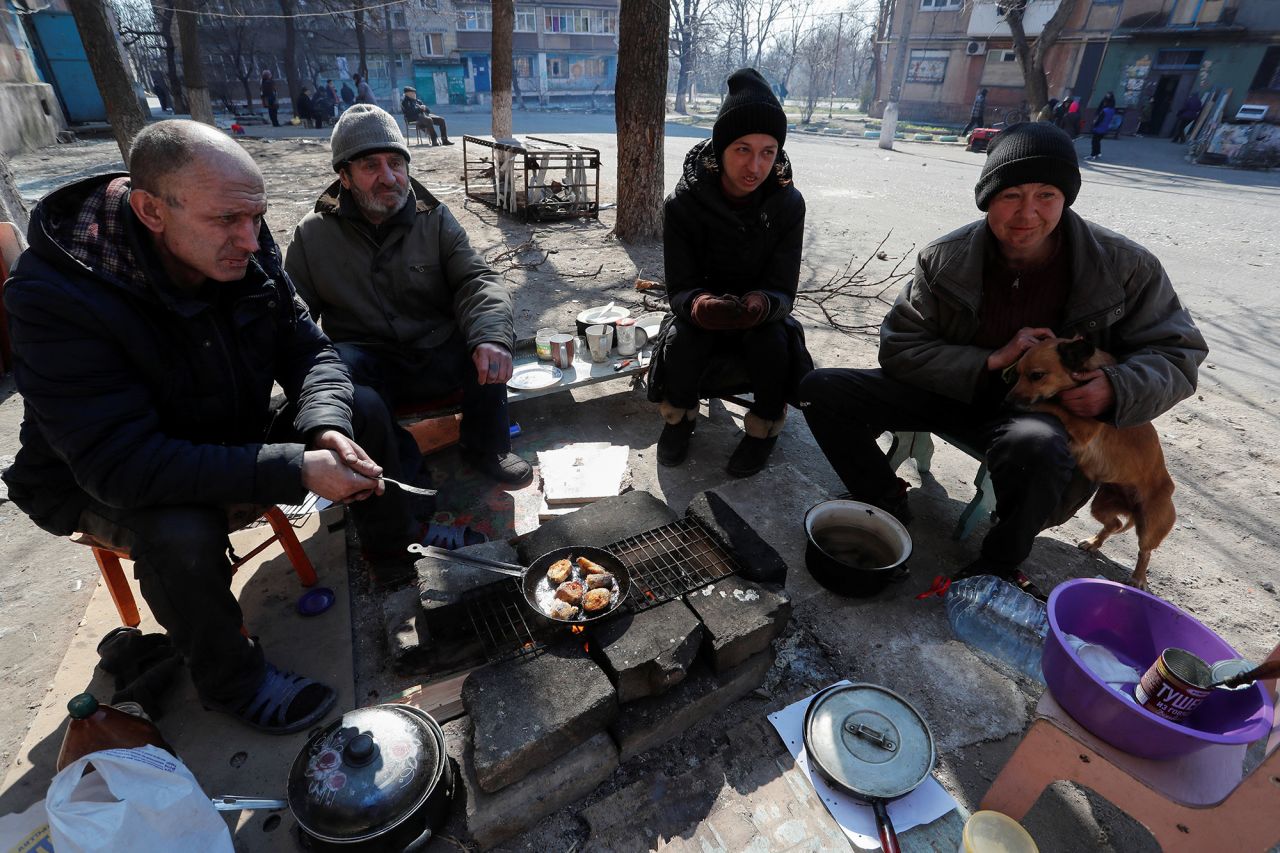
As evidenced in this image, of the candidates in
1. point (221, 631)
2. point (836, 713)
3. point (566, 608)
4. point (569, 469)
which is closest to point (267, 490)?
point (221, 631)

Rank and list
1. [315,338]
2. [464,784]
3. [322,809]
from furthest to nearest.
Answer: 1. [315,338]
2. [464,784]
3. [322,809]

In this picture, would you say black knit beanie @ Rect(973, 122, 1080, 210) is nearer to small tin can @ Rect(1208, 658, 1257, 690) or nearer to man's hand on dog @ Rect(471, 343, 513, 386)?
small tin can @ Rect(1208, 658, 1257, 690)

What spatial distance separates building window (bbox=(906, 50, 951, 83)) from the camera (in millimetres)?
30969

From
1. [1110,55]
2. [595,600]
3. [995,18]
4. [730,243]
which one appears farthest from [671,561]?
[995,18]

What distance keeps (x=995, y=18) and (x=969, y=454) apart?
3489 centimetres

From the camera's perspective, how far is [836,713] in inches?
83.6

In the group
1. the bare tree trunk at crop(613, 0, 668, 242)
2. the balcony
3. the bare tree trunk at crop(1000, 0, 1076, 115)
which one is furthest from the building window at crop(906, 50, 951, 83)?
the bare tree trunk at crop(613, 0, 668, 242)

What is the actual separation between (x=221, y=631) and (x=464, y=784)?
951mm

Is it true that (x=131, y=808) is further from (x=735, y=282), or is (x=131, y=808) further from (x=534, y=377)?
(x=735, y=282)

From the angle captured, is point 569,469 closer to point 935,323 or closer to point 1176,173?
point 935,323

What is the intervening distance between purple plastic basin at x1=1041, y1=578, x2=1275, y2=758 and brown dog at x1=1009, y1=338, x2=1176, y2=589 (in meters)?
0.71

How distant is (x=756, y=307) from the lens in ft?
10.4

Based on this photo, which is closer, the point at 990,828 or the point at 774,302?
the point at 990,828

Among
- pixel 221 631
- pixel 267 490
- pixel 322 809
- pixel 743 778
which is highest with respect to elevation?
pixel 267 490
